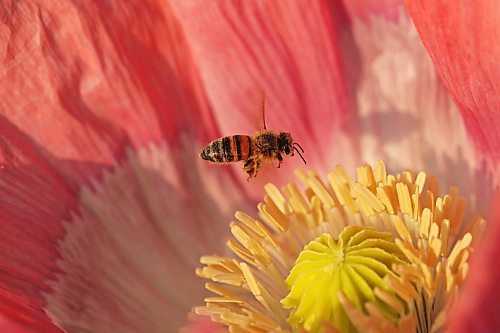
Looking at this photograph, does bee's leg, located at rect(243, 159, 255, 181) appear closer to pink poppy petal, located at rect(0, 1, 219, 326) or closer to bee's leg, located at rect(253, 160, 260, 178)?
bee's leg, located at rect(253, 160, 260, 178)

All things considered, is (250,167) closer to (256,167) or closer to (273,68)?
(256,167)

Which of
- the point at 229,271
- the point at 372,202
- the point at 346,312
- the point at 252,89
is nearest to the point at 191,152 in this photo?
the point at 252,89

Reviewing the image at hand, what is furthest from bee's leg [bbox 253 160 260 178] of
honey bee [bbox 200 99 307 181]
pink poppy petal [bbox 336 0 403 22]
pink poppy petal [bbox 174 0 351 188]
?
pink poppy petal [bbox 336 0 403 22]

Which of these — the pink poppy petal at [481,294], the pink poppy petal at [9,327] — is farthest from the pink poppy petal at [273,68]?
the pink poppy petal at [481,294]

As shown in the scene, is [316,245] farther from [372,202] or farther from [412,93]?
[412,93]

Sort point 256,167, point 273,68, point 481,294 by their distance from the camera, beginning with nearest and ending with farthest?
1. point 481,294
2. point 256,167
3. point 273,68

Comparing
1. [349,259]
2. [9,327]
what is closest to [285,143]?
[349,259]
